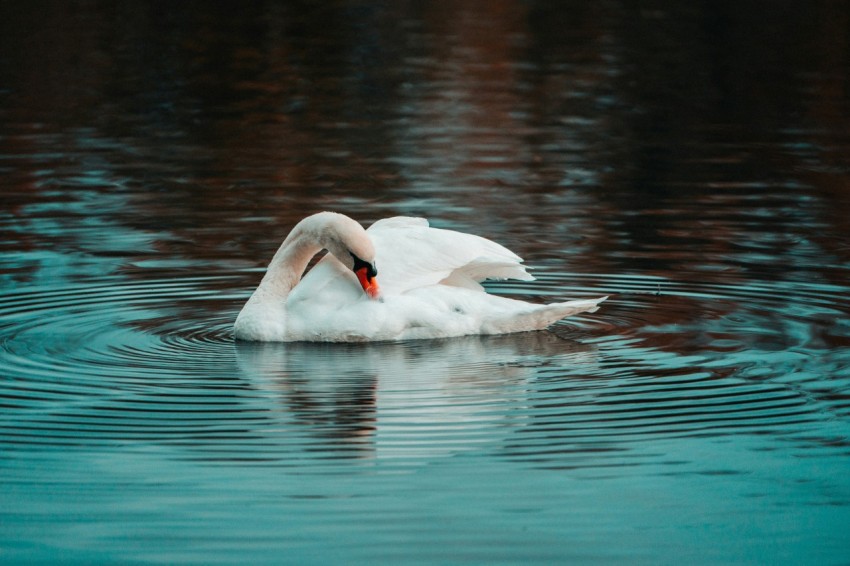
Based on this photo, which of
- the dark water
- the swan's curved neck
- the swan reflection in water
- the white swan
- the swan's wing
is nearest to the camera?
the dark water

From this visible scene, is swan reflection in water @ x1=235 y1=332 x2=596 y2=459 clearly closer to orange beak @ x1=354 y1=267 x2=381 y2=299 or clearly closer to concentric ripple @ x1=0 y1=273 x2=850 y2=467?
concentric ripple @ x1=0 y1=273 x2=850 y2=467

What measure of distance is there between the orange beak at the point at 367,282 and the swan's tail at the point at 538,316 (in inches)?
32.3

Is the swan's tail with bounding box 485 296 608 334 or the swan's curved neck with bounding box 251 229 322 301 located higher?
Result: the swan's curved neck with bounding box 251 229 322 301

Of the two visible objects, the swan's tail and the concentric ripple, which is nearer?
the concentric ripple

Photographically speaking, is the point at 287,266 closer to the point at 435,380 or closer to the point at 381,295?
the point at 381,295

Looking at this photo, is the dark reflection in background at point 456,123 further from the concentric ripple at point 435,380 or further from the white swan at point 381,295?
the white swan at point 381,295

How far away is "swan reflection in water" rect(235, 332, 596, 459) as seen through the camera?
324 inches

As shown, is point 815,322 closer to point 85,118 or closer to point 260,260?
point 260,260

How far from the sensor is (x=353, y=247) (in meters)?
10.5

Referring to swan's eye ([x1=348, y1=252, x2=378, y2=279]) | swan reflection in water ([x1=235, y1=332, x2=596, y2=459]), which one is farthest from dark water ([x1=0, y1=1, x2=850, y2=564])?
swan's eye ([x1=348, y1=252, x2=378, y2=279])

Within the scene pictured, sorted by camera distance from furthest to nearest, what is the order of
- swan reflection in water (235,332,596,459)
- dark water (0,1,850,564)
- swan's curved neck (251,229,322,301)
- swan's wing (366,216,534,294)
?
swan's curved neck (251,229,322,301) < swan's wing (366,216,534,294) < swan reflection in water (235,332,596,459) < dark water (0,1,850,564)

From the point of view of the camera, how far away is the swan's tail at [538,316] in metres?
10.7

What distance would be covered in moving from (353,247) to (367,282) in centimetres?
26

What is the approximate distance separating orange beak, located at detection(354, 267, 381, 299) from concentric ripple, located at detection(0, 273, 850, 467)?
14.5 inches
